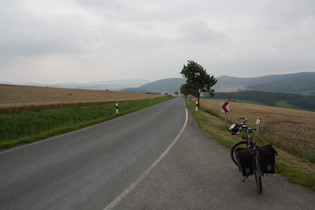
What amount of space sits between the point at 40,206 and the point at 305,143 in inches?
521

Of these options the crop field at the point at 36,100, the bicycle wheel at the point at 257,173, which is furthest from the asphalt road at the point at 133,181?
the crop field at the point at 36,100

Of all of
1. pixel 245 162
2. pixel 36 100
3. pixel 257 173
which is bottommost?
pixel 257 173

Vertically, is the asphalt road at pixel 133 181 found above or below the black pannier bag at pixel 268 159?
below

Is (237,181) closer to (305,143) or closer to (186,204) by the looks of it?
(186,204)

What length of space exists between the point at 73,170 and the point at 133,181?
173 cm

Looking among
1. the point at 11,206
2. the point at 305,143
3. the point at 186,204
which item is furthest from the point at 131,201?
the point at 305,143

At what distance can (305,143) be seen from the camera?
38.9ft

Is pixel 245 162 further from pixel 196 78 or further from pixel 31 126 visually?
pixel 196 78

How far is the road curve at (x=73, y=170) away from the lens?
12.2 feet

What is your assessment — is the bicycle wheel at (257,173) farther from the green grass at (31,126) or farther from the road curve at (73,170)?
the green grass at (31,126)

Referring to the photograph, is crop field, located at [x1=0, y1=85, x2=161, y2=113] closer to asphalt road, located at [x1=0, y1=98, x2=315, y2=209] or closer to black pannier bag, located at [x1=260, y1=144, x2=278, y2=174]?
asphalt road, located at [x1=0, y1=98, x2=315, y2=209]

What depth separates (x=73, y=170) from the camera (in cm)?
521

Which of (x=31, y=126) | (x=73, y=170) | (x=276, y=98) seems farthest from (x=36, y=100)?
(x=276, y=98)

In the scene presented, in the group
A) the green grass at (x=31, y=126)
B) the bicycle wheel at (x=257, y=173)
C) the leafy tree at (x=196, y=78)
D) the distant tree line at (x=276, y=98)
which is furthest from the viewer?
the distant tree line at (x=276, y=98)
